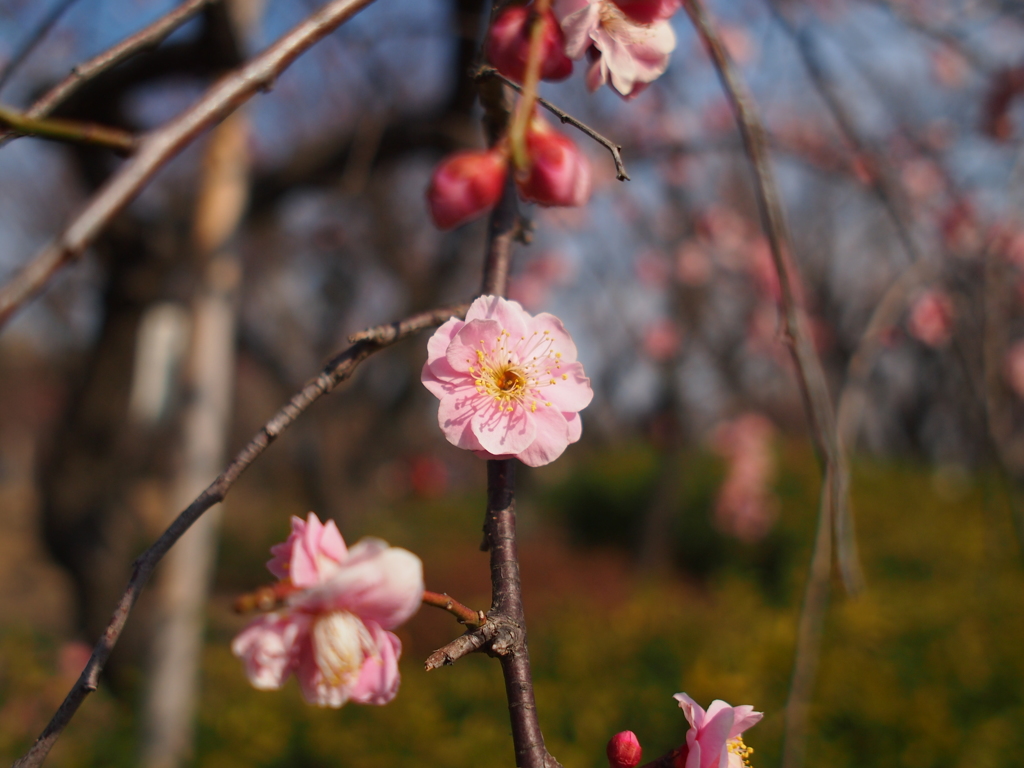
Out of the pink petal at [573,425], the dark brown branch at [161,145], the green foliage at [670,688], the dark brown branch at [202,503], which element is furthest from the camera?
the green foliage at [670,688]

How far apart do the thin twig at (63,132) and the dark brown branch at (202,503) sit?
0.21m

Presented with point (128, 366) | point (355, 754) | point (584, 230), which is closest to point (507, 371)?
point (355, 754)

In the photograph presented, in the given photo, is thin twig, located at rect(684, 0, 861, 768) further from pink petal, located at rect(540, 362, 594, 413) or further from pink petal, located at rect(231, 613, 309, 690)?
pink petal, located at rect(231, 613, 309, 690)

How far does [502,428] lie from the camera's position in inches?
24.0

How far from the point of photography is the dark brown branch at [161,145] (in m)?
0.32

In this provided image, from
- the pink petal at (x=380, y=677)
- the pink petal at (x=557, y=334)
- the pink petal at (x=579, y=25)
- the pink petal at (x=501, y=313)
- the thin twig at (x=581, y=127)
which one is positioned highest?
the pink petal at (x=579, y=25)

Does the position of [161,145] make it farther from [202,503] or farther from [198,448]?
[198,448]

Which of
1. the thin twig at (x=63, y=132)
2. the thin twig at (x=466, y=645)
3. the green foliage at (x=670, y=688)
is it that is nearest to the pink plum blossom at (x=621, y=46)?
the thin twig at (x=63, y=132)

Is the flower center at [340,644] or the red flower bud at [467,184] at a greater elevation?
the red flower bud at [467,184]

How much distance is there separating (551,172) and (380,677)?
451mm

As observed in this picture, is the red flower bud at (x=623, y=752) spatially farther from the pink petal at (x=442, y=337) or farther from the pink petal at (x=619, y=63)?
the pink petal at (x=619, y=63)

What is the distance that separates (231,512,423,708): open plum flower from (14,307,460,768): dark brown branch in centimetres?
6

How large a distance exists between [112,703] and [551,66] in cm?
386

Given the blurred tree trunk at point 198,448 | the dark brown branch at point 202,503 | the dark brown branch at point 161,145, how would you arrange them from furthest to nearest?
1. the blurred tree trunk at point 198,448
2. the dark brown branch at point 202,503
3. the dark brown branch at point 161,145
